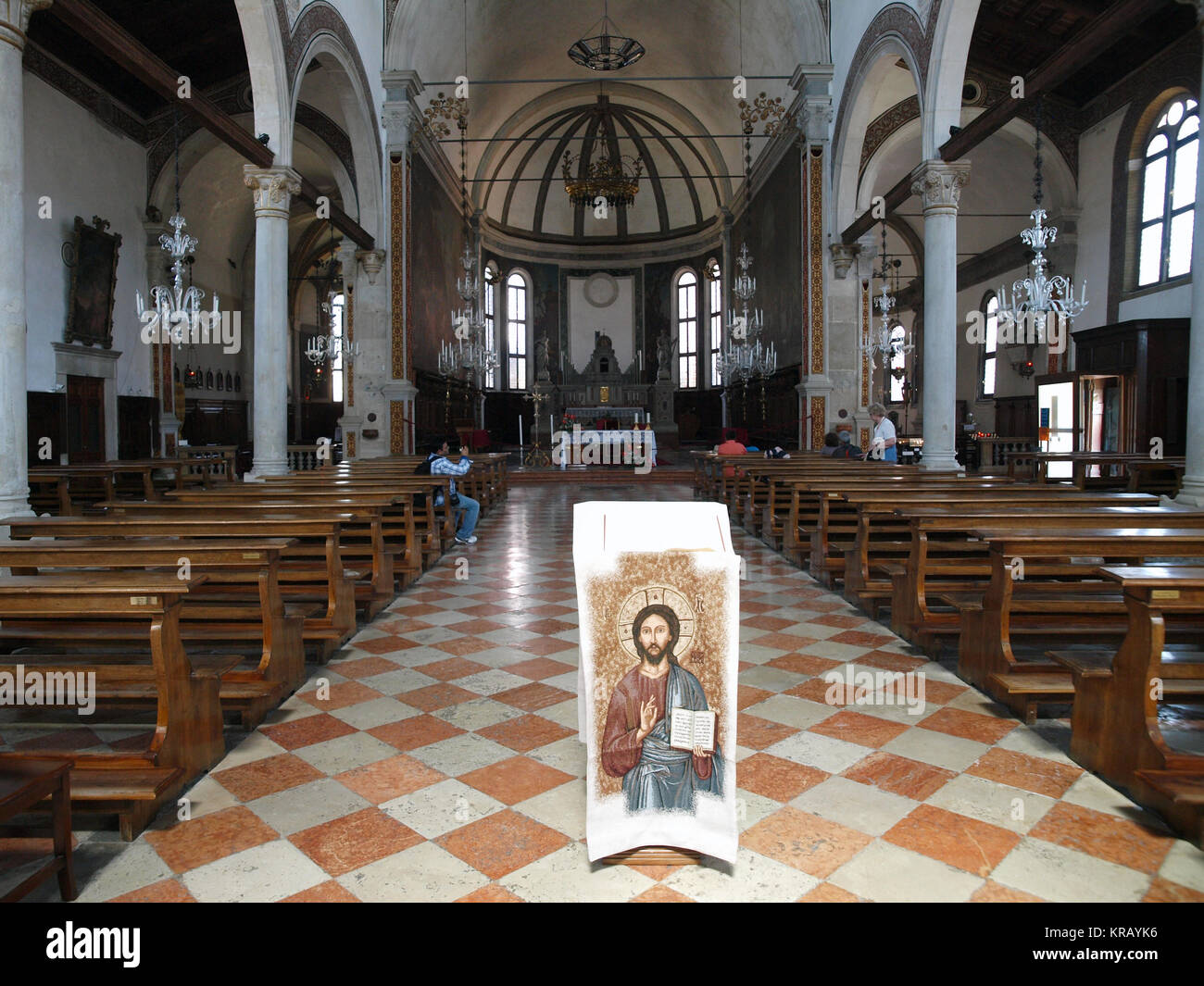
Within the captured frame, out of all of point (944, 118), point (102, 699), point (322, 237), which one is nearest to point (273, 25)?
point (944, 118)

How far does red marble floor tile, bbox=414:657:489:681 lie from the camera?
4277 millimetres

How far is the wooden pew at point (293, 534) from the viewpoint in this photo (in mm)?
4195

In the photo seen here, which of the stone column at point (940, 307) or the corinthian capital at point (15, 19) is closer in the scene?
the corinthian capital at point (15, 19)

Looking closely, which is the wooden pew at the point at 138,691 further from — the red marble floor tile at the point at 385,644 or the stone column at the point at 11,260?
the stone column at the point at 11,260

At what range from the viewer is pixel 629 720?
2.28 m

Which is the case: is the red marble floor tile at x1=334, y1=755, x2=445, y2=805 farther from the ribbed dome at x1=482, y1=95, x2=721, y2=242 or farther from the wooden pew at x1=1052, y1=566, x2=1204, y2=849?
the ribbed dome at x1=482, y1=95, x2=721, y2=242

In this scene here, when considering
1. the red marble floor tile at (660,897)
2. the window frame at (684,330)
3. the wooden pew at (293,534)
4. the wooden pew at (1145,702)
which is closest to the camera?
the red marble floor tile at (660,897)

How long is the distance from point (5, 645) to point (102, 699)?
158 cm

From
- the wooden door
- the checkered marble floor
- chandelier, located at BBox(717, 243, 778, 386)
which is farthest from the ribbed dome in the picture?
the checkered marble floor

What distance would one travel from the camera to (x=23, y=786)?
6.68 feet

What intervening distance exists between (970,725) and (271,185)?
9763 millimetres

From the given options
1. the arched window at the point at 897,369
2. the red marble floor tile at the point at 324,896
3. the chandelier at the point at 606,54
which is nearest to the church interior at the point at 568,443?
the red marble floor tile at the point at 324,896

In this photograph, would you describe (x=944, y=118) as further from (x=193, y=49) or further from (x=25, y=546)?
(x=193, y=49)

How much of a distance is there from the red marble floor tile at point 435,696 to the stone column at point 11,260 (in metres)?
3.45
